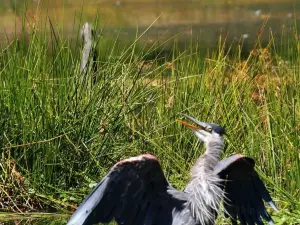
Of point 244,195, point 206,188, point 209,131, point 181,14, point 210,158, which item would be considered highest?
point 209,131

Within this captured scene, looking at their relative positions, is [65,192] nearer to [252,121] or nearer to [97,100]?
[97,100]

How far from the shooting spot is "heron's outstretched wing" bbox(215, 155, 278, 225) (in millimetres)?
5816

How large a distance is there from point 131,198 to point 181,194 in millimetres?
337

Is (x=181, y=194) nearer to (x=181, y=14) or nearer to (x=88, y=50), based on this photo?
(x=88, y=50)

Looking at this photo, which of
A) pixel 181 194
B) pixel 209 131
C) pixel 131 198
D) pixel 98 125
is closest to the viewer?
pixel 131 198

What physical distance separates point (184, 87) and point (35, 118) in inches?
54.2

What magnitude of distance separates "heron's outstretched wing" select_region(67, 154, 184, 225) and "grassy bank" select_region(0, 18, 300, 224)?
43.7 inches

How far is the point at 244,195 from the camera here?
597 cm

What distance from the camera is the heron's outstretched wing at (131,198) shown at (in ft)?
17.8

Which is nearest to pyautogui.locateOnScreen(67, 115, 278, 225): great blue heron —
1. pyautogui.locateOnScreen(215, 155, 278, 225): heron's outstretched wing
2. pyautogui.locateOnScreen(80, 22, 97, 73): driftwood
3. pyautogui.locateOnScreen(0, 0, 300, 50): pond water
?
pyautogui.locateOnScreen(215, 155, 278, 225): heron's outstretched wing

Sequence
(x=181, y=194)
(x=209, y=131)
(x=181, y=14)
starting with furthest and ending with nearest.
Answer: (x=181, y=14) → (x=209, y=131) → (x=181, y=194)

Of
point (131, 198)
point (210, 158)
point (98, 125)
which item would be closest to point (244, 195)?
point (210, 158)

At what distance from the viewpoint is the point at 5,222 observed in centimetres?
661

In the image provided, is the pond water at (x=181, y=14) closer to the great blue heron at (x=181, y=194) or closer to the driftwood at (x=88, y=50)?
the driftwood at (x=88, y=50)
